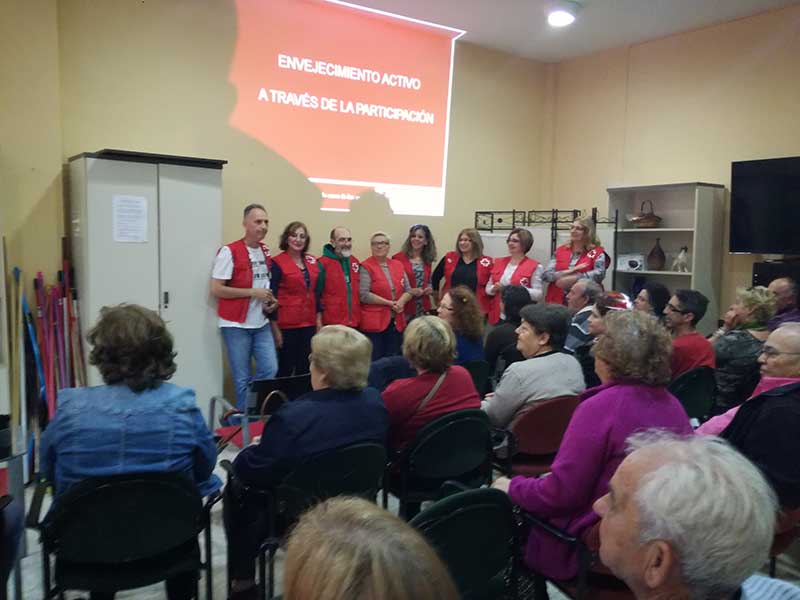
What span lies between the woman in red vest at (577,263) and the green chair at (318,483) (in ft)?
11.4

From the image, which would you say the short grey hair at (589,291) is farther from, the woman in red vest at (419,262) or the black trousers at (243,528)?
the black trousers at (243,528)

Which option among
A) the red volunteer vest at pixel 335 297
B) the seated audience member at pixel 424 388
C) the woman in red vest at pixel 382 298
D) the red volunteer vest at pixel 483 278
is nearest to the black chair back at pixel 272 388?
the seated audience member at pixel 424 388

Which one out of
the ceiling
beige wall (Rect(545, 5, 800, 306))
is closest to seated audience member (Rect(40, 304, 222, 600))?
the ceiling

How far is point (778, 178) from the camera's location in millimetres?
4941

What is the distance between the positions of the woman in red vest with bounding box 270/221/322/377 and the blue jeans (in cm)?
15

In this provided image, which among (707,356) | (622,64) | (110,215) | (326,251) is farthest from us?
(622,64)

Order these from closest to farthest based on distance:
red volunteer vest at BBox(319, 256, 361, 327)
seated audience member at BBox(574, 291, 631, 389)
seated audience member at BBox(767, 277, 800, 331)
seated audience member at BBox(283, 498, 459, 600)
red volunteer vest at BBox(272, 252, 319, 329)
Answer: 1. seated audience member at BBox(283, 498, 459, 600)
2. seated audience member at BBox(574, 291, 631, 389)
3. seated audience member at BBox(767, 277, 800, 331)
4. red volunteer vest at BBox(272, 252, 319, 329)
5. red volunteer vest at BBox(319, 256, 361, 327)

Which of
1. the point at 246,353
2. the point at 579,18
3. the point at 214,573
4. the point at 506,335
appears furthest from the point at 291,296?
the point at 579,18

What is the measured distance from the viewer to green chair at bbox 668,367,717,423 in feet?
9.58

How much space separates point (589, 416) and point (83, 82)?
4.07 meters

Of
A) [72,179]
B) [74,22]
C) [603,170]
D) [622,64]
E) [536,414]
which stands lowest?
[536,414]

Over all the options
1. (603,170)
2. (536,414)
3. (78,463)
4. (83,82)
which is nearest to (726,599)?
(536,414)

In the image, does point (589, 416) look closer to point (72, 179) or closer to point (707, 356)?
point (707, 356)

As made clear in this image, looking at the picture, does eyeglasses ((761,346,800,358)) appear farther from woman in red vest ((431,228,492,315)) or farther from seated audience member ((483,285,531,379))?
woman in red vest ((431,228,492,315))
